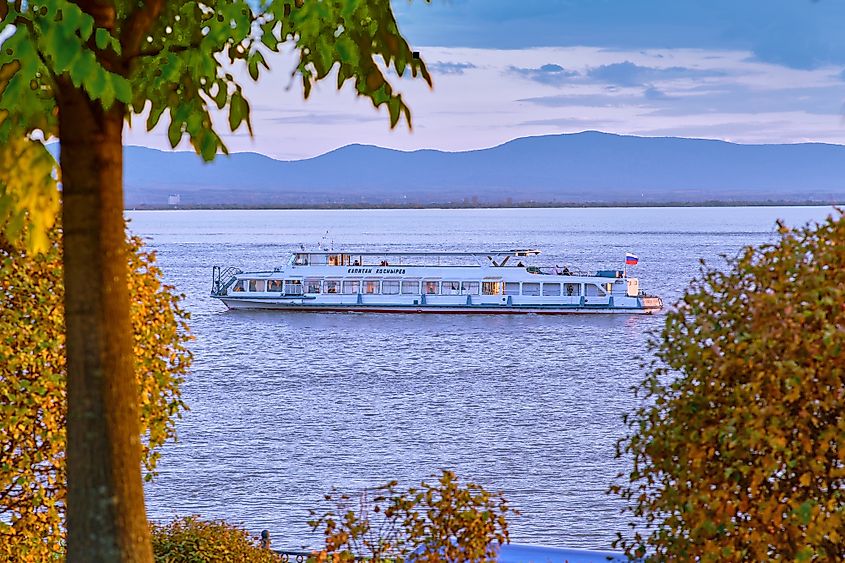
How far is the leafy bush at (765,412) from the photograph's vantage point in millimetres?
5770

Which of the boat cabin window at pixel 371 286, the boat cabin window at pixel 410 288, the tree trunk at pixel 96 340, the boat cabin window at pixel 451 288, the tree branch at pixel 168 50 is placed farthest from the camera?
the boat cabin window at pixel 371 286

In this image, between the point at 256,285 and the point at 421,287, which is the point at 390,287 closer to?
the point at 421,287

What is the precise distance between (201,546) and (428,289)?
77.2 m

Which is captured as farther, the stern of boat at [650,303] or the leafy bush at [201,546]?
the stern of boat at [650,303]

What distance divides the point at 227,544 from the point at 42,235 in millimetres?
6298

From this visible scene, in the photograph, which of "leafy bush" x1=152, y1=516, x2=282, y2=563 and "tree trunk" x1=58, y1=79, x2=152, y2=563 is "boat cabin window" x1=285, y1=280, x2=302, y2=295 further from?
"tree trunk" x1=58, y1=79, x2=152, y2=563

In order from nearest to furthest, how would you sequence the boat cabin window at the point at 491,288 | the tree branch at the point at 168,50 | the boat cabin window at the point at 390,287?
the tree branch at the point at 168,50 → the boat cabin window at the point at 491,288 → the boat cabin window at the point at 390,287

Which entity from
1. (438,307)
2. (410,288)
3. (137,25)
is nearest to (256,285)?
(410,288)

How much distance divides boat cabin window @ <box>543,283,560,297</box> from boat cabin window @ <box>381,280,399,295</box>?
39.9ft

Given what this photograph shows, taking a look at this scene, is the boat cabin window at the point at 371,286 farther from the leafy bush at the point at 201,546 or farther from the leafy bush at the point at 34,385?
the leafy bush at the point at 34,385

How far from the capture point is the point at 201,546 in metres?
11.9

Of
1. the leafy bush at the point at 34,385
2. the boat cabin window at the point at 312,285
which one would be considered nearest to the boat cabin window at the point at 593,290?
the boat cabin window at the point at 312,285

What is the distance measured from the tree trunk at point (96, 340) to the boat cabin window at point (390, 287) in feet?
270

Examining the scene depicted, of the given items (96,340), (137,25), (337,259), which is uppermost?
(137,25)
